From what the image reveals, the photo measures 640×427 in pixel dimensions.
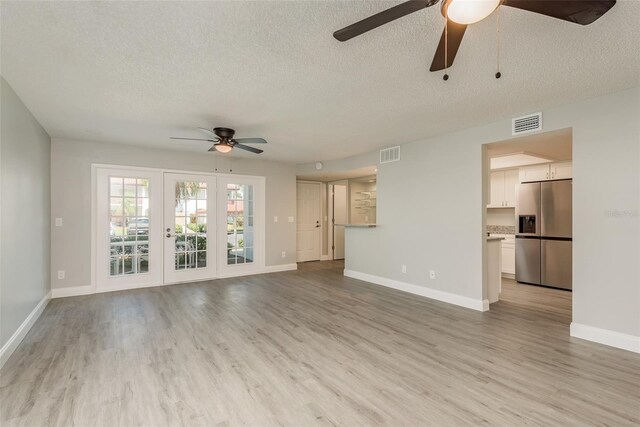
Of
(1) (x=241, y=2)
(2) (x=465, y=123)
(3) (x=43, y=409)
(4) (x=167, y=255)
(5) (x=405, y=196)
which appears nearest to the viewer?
(1) (x=241, y=2)

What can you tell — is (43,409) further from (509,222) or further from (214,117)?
(509,222)

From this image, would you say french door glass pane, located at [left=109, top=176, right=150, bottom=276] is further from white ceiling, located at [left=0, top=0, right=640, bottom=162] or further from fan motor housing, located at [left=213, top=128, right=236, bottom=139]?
fan motor housing, located at [left=213, top=128, right=236, bottom=139]

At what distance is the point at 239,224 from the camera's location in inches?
249

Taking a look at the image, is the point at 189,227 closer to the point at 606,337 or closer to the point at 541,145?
the point at 541,145

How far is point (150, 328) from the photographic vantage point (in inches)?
132

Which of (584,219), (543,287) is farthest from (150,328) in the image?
(543,287)

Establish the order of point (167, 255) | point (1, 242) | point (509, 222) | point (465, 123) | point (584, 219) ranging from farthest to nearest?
point (509, 222) → point (167, 255) → point (465, 123) → point (584, 219) → point (1, 242)

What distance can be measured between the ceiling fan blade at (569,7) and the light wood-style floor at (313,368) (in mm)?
2202

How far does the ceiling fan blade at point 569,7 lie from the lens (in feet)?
4.33

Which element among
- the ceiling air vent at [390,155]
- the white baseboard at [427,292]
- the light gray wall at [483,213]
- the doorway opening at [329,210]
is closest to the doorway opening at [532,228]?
the white baseboard at [427,292]

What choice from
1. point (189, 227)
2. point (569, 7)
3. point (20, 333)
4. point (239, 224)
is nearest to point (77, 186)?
point (189, 227)

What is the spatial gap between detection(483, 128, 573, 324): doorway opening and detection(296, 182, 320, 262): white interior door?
4.34 metres

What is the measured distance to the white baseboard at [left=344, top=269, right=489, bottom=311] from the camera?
4.00 m

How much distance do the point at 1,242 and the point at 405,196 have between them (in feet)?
15.7
